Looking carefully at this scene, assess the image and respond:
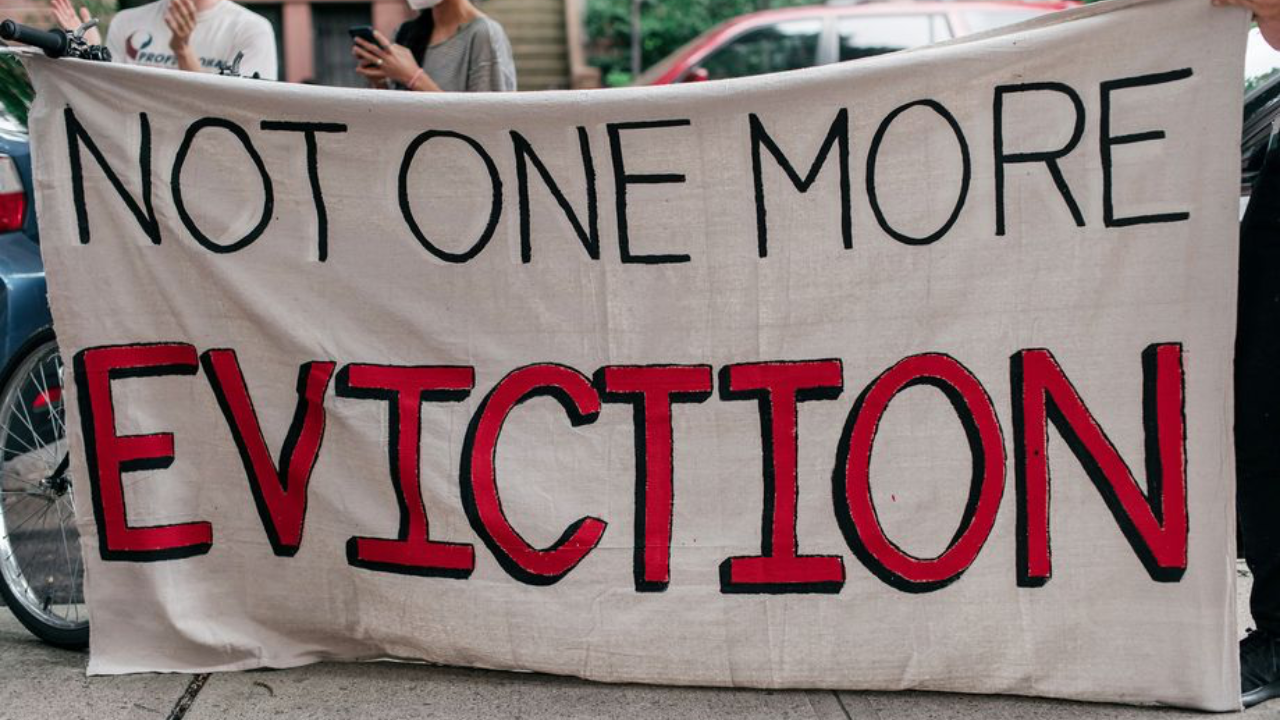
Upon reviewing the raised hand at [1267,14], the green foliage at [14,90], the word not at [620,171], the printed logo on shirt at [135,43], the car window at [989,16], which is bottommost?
the word not at [620,171]

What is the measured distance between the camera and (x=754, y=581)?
3.14 m

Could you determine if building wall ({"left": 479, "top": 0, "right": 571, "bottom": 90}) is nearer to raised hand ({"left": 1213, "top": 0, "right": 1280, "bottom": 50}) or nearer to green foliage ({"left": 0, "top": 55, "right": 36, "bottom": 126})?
green foliage ({"left": 0, "top": 55, "right": 36, "bottom": 126})

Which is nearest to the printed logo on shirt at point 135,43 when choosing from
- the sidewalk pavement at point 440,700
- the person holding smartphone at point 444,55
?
the person holding smartphone at point 444,55

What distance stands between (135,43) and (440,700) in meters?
2.63

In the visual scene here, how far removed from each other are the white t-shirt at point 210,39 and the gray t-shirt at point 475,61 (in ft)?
2.24

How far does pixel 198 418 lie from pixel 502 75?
144cm

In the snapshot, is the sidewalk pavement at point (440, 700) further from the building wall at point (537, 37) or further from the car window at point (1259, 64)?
the building wall at point (537, 37)

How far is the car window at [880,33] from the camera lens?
9.24 meters

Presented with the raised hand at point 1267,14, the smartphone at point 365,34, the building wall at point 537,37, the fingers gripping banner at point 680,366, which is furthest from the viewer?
the building wall at point 537,37

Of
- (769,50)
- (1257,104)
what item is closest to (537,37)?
(769,50)

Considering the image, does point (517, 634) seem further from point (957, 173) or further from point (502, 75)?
point (502, 75)

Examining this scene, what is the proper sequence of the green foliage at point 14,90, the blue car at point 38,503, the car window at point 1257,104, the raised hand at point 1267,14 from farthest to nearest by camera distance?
the green foliage at point 14,90 → the car window at point 1257,104 → the blue car at point 38,503 → the raised hand at point 1267,14

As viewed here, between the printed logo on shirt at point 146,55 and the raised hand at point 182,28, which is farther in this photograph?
the printed logo on shirt at point 146,55

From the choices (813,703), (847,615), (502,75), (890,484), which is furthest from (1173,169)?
(502,75)
